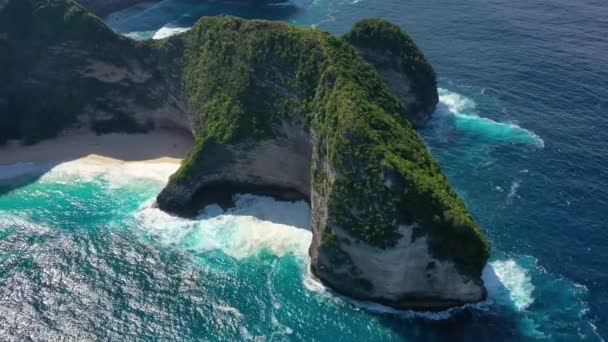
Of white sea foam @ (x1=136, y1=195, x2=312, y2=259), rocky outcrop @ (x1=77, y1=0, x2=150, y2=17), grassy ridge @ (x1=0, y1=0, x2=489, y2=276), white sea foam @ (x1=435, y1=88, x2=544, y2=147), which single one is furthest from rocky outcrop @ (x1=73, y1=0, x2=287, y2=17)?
white sea foam @ (x1=136, y1=195, x2=312, y2=259)

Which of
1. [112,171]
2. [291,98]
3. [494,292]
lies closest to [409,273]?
[494,292]

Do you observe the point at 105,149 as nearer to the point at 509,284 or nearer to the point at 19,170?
the point at 19,170

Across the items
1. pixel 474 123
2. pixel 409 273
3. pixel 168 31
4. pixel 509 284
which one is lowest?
pixel 509 284

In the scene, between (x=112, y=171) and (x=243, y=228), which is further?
(x=112, y=171)

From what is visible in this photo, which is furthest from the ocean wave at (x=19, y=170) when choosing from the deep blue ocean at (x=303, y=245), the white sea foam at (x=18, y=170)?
the deep blue ocean at (x=303, y=245)

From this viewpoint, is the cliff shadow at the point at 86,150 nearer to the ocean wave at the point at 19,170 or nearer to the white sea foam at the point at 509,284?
the ocean wave at the point at 19,170
